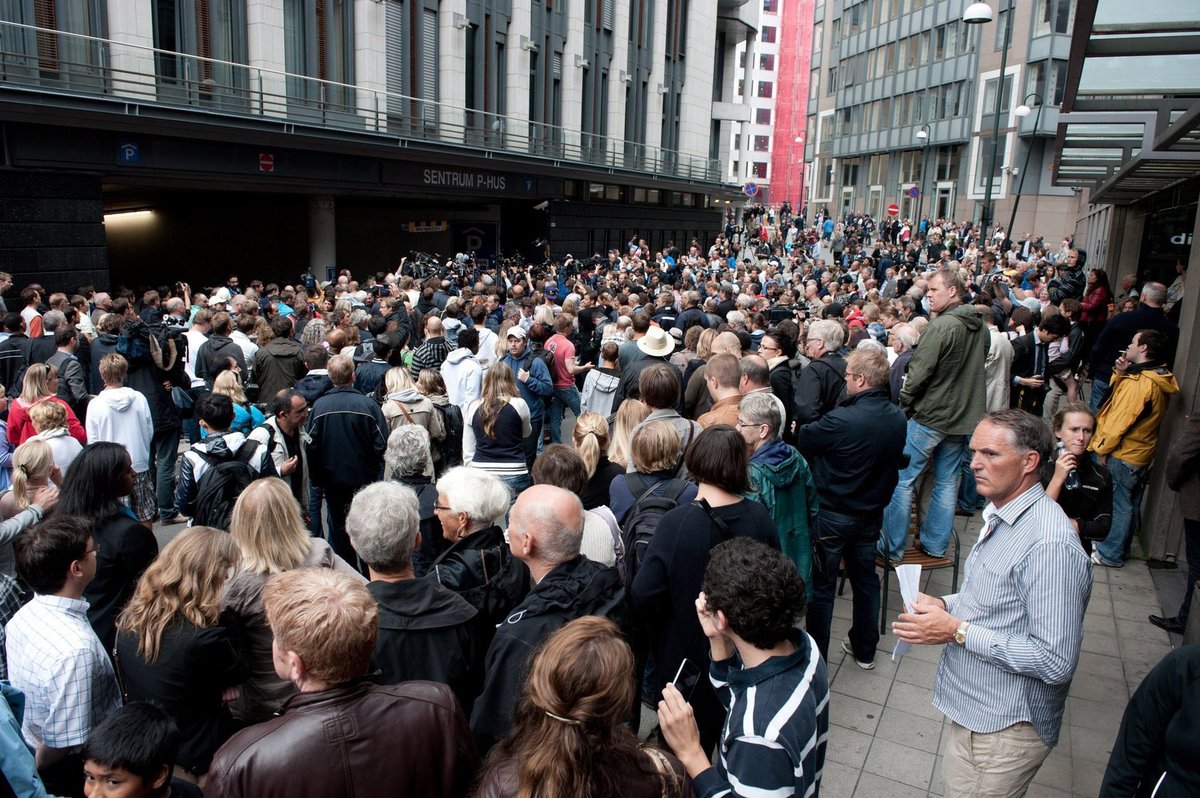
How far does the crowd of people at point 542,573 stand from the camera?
232cm

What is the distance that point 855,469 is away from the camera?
486 cm

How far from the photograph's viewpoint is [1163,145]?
22.3 feet

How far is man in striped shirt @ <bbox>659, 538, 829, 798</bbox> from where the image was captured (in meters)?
2.30

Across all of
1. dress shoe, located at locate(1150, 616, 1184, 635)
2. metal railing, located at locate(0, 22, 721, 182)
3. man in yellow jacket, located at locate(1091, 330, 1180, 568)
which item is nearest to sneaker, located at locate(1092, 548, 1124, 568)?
man in yellow jacket, located at locate(1091, 330, 1180, 568)

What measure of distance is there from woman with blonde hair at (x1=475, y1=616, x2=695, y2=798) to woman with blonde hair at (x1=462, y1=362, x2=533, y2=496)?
3937 millimetres

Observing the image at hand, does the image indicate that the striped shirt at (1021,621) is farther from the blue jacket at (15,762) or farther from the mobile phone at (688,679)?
the blue jacket at (15,762)

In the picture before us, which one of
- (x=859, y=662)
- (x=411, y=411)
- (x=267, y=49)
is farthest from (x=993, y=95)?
(x=859, y=662)

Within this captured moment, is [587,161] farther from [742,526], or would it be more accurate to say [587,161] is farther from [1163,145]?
[742,526]

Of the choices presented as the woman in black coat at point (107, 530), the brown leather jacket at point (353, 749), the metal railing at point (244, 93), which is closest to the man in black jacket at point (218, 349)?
the woman in black coat at point (107, 530)

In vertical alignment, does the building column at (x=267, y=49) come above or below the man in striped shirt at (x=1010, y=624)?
above

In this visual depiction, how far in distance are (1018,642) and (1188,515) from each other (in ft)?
10.0

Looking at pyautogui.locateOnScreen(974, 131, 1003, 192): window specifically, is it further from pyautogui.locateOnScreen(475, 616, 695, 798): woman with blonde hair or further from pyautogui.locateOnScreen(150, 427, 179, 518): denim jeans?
pyautogui.locateOnScreen(475, 616, 695, 798): woman with blonde hair

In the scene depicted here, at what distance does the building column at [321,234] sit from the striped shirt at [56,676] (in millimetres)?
20158

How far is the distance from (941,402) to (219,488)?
17.4ft
